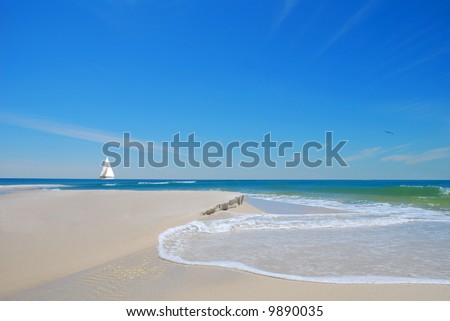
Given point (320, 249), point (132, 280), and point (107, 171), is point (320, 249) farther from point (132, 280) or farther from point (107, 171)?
point (107, 171)

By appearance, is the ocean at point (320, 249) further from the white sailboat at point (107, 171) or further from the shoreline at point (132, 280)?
the white sailboat at point (107, 171)

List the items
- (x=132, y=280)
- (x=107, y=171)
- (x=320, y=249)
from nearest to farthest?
(x=132, y=280), (x=320, y=249), (x=107, y=171)

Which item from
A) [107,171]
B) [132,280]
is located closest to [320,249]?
[132,280]

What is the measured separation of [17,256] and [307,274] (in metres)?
5.56

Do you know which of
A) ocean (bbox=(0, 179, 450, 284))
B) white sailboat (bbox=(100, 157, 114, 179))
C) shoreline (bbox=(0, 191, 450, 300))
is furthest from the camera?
white sailboat (bbox=(100, 157, 114, 179))

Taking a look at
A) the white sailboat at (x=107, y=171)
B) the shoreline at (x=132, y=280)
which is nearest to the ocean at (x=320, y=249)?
the shoreline at (x=132, y=280)

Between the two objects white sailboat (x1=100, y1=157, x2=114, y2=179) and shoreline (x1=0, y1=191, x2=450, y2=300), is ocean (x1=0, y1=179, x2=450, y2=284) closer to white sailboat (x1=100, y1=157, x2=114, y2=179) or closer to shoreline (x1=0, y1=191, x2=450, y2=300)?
shoreline (x1=0, y1=191, x2=450, y2=300)

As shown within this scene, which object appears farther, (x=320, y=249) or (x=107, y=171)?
(x=107, y=171)

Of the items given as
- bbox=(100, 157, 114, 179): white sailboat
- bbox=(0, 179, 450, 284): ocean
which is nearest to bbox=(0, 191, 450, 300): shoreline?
bbox=(0, 179, 450, 284): ocean

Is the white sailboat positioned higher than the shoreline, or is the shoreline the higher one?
the white sailboat

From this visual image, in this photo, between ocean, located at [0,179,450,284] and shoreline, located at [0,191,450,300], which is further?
ocean, located at [0,179,450,284]

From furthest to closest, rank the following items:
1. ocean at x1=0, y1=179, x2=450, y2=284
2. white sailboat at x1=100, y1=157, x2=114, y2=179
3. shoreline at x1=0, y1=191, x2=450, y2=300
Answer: white sailboat at x1=100, y1=157, x2=114, y2=179 < ocean at x1=0, y1=179, x2=450, y2=284 < shoreline at x1=0, y1=191, x2=450, y2=300
